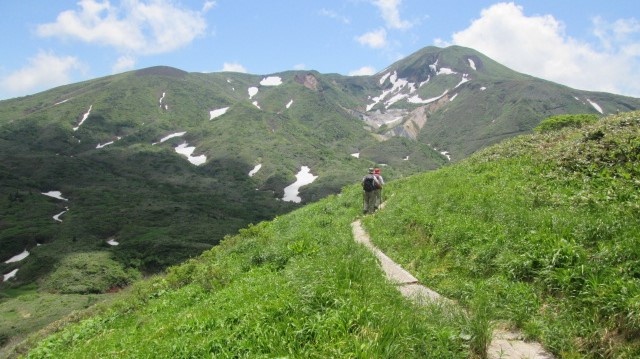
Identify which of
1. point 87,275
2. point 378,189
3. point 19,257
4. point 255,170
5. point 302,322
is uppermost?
point 378,189

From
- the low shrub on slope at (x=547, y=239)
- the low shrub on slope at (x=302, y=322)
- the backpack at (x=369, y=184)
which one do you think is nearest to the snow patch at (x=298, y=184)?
the backpack at (x=369, y=184)

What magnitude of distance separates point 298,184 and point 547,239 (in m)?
163

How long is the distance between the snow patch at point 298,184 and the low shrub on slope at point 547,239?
442 feet

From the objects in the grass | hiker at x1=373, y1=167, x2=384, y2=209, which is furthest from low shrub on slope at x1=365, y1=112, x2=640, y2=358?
the grass

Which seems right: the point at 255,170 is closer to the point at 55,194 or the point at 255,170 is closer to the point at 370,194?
the point at 55,194

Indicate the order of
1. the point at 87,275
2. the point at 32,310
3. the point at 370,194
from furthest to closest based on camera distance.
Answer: the point at 87,275
the point at 32,310
the point at 370,194

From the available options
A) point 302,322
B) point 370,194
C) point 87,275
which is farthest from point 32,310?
point 302,322

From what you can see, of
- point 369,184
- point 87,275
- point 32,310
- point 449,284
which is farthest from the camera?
point 87,275

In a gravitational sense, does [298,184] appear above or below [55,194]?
below

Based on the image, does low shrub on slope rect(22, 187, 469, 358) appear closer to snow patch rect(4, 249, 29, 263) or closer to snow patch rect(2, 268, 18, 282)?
snow patch rect(2, 268, 18, 282)

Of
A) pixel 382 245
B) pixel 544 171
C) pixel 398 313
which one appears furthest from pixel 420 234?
pixel 398 313

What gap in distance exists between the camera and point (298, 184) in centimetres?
17162

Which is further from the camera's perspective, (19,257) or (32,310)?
(19,257)

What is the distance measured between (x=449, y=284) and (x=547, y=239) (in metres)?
2.34
